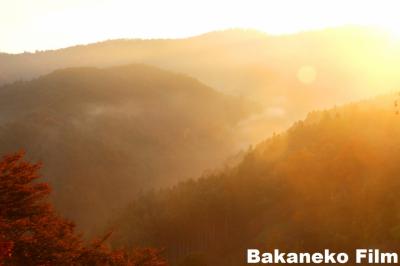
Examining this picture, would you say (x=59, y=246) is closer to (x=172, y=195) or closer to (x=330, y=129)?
(x=330, y=129)

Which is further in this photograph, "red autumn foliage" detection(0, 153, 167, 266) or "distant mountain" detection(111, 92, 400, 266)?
"distant mountain" detection(111, 92, 400, 266)

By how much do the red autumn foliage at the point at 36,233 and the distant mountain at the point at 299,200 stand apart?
4244 cm

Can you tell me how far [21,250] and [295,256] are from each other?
51.1 m

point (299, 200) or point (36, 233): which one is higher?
point (36, 233)

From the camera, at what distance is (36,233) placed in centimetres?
1748

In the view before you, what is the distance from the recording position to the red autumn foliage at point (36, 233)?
16906mm

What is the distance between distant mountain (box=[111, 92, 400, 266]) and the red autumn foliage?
139 feet

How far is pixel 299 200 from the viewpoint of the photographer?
77.1 metres

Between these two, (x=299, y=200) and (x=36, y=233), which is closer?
(x=36, y=233)

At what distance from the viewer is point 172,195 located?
102 m

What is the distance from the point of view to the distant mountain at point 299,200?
213ft

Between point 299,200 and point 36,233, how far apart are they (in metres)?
62.7

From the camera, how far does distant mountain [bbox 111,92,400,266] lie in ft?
213

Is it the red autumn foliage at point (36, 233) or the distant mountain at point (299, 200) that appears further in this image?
the distant mountain at point (299, 200)
